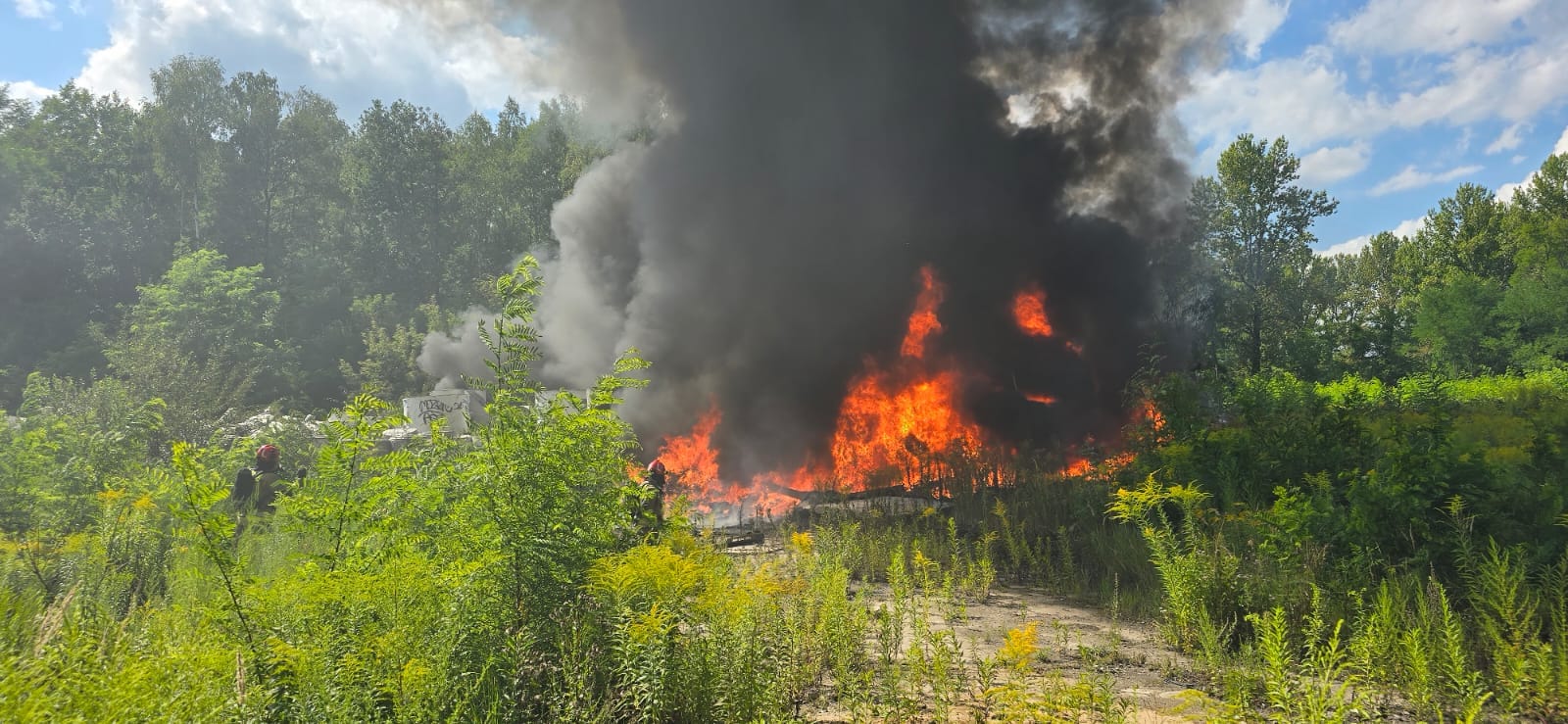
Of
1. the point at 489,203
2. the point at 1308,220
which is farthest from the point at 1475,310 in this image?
the point at 489,203

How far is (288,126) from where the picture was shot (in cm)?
4612

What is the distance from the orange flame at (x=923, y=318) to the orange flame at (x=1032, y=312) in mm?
1792

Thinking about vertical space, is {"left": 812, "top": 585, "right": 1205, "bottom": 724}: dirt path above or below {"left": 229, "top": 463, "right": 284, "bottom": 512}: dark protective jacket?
below

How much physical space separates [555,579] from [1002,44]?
59.5 ft

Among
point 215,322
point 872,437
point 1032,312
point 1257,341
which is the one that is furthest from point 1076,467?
point 215,322

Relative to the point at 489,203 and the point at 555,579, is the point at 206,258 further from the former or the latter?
the point at 555,579

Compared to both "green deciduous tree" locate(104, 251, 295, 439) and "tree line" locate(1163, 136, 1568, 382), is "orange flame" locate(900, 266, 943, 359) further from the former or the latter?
"green deciduous tree" locate(104, 251, 295, 439)

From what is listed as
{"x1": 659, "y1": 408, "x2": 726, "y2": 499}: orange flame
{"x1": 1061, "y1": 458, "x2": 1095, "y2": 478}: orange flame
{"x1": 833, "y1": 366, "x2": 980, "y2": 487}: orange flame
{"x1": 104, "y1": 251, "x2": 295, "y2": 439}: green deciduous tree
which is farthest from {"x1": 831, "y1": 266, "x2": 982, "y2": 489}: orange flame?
{"x1": 104, "y1": 251, "x2": 295, "y2": 439}: green deciduous tree

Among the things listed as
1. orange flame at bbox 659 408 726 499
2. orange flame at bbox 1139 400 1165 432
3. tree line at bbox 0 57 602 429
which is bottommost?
orange flame at bbox 659 408 726 499

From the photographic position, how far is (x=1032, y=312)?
53.5 feet

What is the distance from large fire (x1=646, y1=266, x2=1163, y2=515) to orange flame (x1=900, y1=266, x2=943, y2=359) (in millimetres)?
26

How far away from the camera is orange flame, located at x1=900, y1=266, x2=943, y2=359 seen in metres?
15.3

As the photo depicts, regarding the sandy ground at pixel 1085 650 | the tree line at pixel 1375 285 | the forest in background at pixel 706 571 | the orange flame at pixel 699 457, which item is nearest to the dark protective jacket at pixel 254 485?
the forest in background at pixel 706 571

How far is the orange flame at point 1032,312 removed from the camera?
53.0 feet
